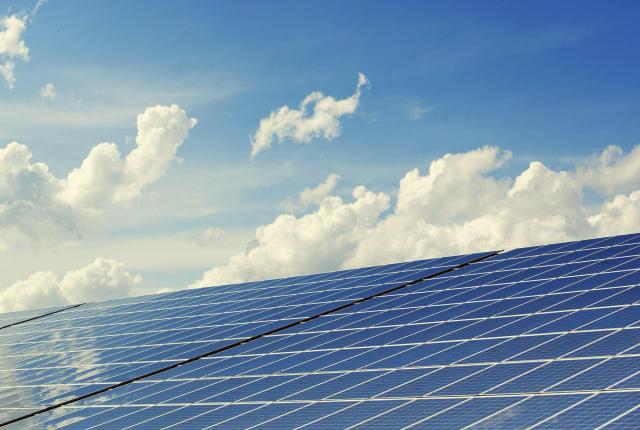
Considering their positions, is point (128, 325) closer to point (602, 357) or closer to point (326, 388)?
point (326, 388)

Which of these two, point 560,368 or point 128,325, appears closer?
point 560,368

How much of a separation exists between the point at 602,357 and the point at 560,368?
0.82 meters

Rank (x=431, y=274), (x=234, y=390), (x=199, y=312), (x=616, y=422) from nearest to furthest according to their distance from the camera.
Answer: (x=616, y=422) → (x=234, y=390) → (x=431, y=274) → (x=199, y=312)

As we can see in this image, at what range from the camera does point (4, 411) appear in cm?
2253

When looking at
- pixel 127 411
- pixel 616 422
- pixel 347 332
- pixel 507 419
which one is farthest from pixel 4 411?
pixel 616 422

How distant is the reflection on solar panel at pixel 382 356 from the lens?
14445 millimetres

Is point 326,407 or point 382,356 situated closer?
point 326,407

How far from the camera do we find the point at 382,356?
19.0 meters

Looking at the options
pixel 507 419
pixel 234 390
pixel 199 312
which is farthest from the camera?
pixel 199 312

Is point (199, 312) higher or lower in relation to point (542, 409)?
higher

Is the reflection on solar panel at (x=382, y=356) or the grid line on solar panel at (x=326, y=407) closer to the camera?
the grid line on solar panel at (x=326, y=407)

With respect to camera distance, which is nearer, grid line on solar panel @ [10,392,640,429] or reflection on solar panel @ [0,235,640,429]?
grid line on solar panel @ [10,392,640,429]

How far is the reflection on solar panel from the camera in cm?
1445

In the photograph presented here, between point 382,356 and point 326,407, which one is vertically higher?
point 382,356
